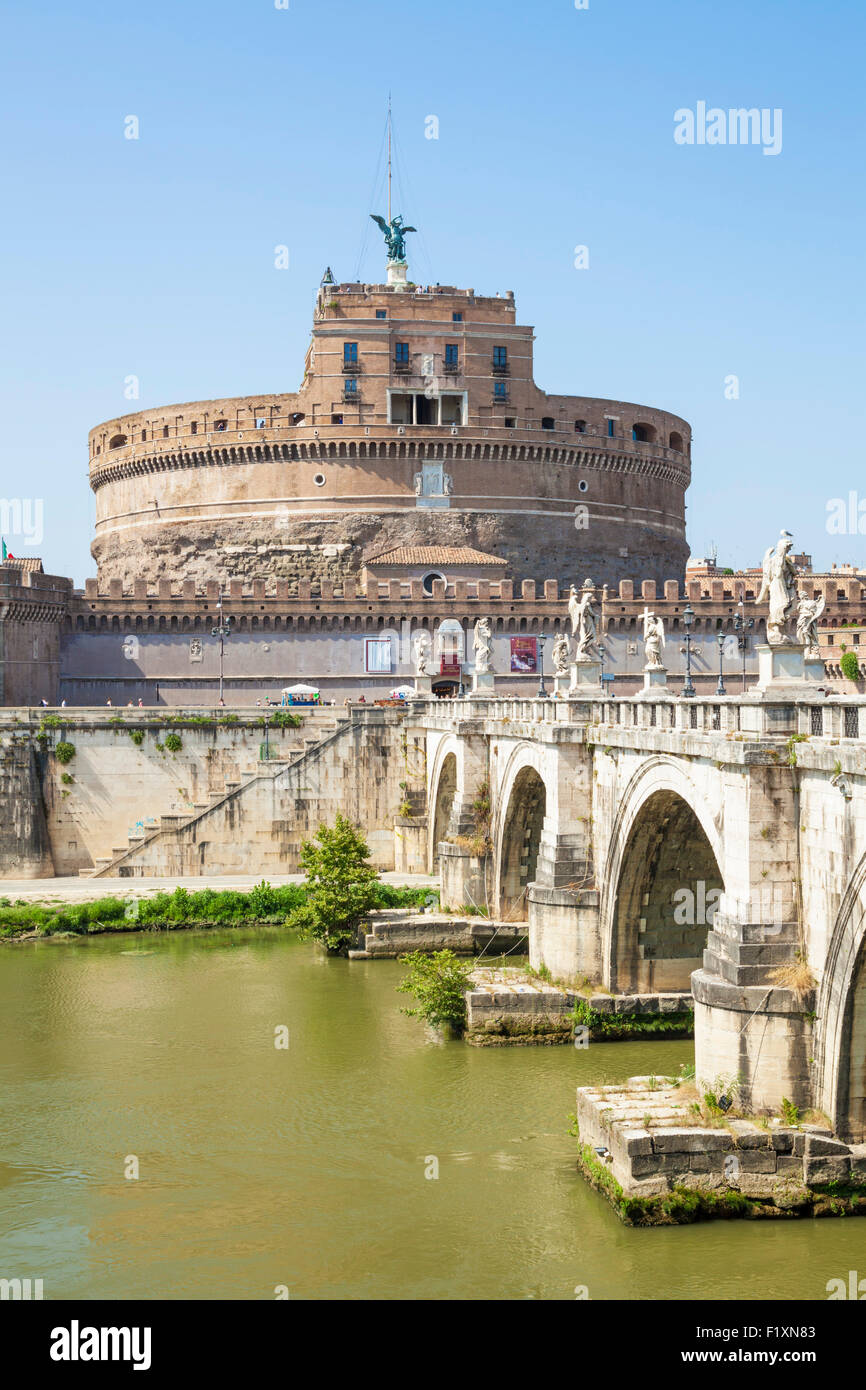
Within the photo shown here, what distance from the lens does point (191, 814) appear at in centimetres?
3784

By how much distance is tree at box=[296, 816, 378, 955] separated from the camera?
29.8 metres

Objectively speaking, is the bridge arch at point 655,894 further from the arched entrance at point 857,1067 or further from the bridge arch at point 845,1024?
the arched entrance at point 857,1067

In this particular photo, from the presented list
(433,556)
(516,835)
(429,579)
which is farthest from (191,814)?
(433,556)

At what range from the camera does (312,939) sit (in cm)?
3161

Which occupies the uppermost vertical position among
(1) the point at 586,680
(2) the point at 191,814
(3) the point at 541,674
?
(3) the point at 541,674

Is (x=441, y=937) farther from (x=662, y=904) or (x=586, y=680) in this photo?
(x=662, y=904)

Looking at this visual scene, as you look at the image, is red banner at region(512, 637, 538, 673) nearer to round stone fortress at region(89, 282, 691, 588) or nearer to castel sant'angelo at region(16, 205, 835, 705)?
castel sant'angelo at region(16, 205, 835, 705)

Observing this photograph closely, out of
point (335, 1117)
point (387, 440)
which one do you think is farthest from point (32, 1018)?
point (387, 440)

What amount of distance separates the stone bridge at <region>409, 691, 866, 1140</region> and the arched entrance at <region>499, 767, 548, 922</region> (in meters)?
0.08

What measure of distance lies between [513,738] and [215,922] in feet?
33.0

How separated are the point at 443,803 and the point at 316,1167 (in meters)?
20.0

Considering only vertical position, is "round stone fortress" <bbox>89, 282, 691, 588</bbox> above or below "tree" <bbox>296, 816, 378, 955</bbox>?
above

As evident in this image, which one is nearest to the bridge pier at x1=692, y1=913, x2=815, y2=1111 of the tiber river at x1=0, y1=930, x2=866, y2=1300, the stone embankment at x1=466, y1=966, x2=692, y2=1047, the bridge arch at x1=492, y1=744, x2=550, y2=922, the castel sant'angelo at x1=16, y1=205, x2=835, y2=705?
the tiber river at x1=0, y1=930, x2=866, y2=1300
